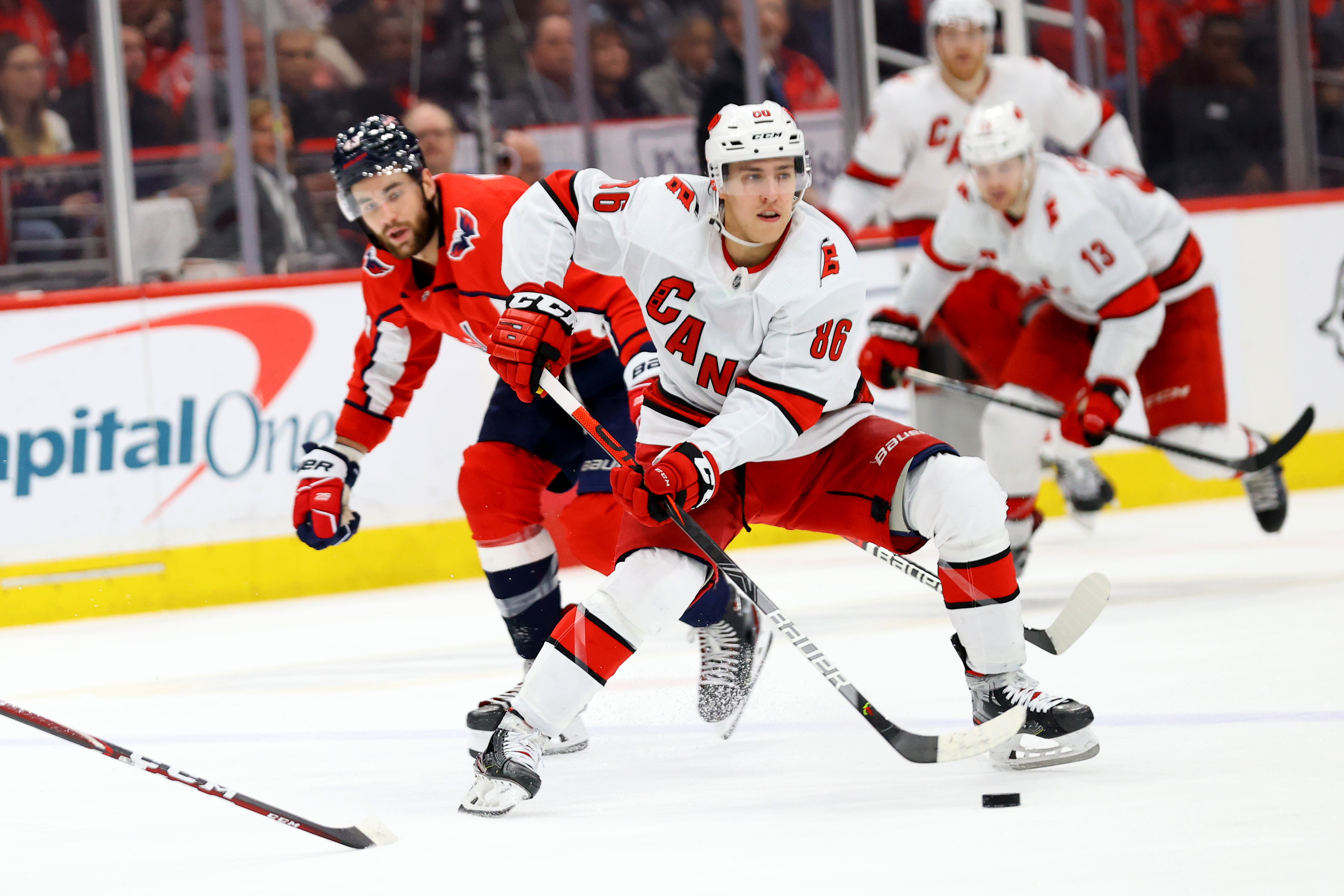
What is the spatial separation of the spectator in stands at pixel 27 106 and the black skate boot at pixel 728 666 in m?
3.56

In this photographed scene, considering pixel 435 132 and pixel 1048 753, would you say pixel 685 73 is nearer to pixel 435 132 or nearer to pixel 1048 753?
pixel 435 132

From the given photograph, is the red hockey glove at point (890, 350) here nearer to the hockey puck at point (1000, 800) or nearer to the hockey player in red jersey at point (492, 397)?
the hockey player in red jersey at point (492, 397)

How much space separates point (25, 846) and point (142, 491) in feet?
9.24

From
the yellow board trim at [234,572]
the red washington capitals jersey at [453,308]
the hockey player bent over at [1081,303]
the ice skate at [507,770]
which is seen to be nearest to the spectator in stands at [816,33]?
the yellow board trim at [234,572]

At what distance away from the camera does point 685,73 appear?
6.72 meters

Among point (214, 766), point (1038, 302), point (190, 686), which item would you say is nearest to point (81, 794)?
point (214, 766)

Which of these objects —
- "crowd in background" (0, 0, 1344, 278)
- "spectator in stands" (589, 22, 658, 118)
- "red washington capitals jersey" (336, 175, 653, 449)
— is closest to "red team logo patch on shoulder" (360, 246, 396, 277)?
"red washington capitals jersey" (336, 175, 653, 449)

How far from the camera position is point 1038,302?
4992mm

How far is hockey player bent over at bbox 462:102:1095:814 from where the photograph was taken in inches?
99.9

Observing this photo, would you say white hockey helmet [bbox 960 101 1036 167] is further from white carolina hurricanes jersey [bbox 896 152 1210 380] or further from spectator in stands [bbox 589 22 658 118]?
spectator in stands [bbox 589 22 658 118]

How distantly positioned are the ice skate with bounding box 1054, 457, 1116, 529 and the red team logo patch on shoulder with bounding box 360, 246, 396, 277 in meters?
3.05

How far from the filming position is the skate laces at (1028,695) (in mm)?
2629

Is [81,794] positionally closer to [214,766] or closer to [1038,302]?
[214,766]

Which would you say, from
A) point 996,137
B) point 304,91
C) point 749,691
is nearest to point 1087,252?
point 996,137
